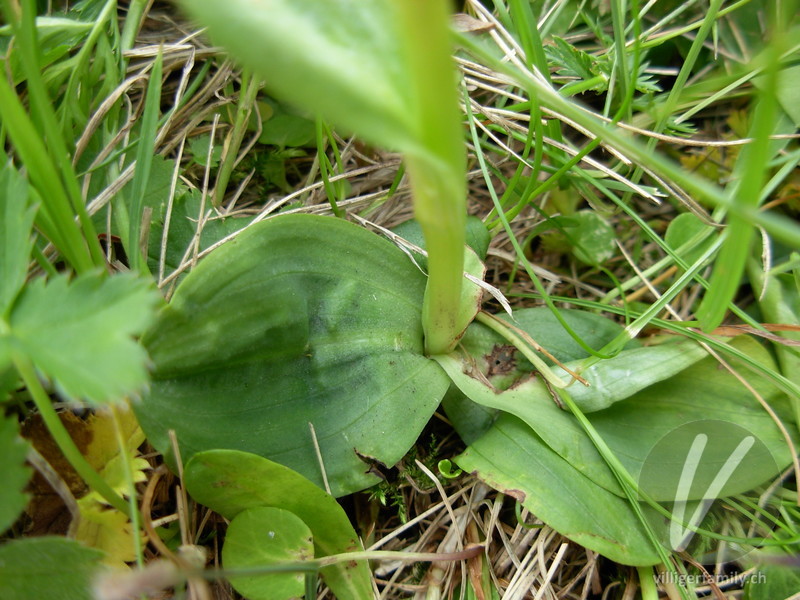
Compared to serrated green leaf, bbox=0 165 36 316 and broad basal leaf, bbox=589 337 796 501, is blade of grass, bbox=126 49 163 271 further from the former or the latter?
broad basal leaf, bbox=589 337 796 501

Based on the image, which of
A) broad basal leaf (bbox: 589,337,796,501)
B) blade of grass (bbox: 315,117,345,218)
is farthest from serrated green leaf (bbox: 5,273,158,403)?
broad basal leaf (bbox: 589,337,796,501)

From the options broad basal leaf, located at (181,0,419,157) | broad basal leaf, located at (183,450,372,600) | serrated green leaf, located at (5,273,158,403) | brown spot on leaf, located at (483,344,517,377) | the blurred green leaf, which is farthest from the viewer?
brown spot on leaf, located at (483,344,517,377)

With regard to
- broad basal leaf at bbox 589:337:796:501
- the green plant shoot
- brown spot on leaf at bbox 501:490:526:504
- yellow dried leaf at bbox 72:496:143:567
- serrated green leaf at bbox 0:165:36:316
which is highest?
the green plant shoot

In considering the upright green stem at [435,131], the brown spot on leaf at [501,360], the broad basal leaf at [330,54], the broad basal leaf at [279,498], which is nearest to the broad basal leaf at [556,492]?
the brown spot on leaf at [501,360]

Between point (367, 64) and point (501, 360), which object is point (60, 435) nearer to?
point (367, 64)

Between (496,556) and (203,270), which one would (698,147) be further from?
(203,270)

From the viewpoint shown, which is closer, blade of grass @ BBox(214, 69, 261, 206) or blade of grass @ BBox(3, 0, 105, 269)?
blade of grass @ BBox(3, 0, 105, 269)
